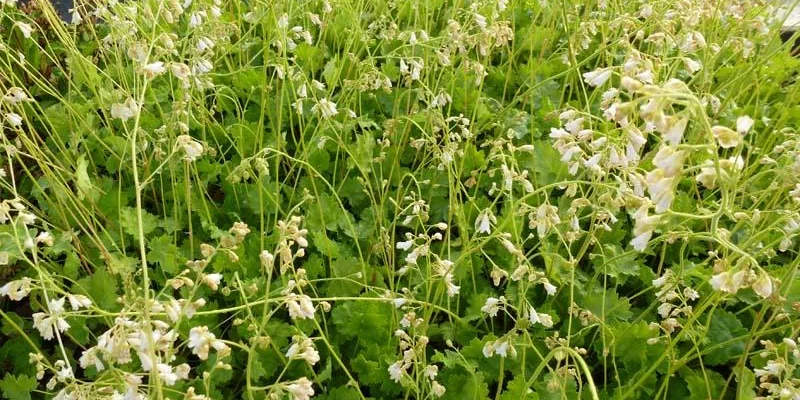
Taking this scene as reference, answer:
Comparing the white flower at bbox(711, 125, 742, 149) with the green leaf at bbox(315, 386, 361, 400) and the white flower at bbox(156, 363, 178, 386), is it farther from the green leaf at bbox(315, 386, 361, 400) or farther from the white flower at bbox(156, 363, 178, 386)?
the green leaf at bbox(315, 386, 361, 400)

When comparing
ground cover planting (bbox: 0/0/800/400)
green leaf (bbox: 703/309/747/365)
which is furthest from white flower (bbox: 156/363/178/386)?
green leaf (bbox: 703/309/747/365)

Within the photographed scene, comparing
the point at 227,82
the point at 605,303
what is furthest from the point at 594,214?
the point at 227,82

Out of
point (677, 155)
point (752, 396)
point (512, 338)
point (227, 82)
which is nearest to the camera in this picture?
point (677, 155)

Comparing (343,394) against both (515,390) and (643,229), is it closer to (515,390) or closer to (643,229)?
(515,390)

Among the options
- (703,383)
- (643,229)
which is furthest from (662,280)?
(643,229)

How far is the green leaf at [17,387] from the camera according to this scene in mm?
2113

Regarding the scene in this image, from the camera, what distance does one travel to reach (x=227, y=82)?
3305 mm

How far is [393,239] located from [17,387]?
117cm

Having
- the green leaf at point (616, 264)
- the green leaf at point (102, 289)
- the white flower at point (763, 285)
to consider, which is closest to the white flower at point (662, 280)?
the green leaf at point (616, 264)

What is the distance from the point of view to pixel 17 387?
2.12m

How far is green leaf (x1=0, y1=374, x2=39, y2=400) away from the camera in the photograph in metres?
2.11

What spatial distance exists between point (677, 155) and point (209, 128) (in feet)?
6.96

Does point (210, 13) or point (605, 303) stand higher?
point (210, 13)

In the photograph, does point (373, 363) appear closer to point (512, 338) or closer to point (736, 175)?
point (512, 338)
